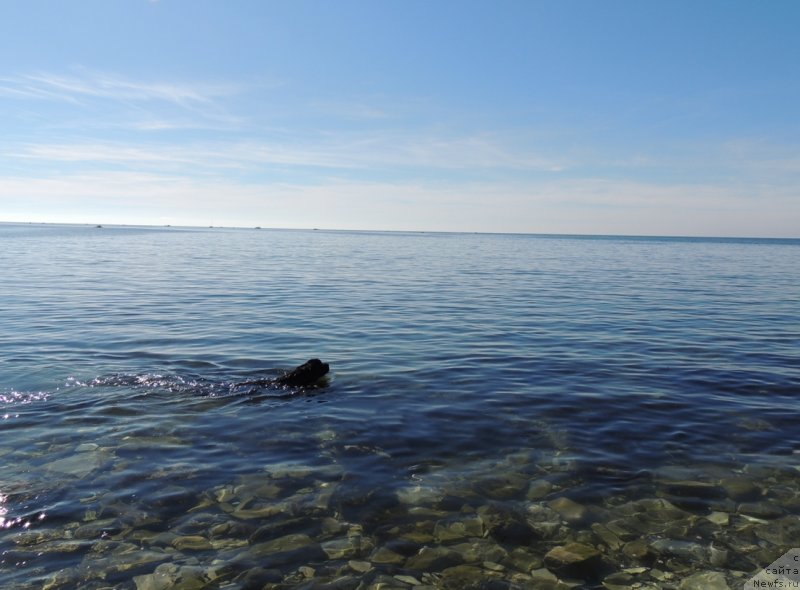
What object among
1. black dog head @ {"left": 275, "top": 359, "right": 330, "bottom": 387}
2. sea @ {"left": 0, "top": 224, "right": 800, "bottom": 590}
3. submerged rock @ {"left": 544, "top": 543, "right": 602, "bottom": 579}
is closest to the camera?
submerged rock @ {"left": 544, "top": 543, "right": 602, "bottom": 579}

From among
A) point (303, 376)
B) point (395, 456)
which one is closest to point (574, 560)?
point (395, 456)

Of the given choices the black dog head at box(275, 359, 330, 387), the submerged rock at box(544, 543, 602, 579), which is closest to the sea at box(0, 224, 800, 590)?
the submerged rock at box(544, 543, 602, 579)

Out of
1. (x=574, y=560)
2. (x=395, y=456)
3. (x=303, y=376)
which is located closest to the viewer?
(x=574, y=560)

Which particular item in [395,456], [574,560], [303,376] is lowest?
[574,560]

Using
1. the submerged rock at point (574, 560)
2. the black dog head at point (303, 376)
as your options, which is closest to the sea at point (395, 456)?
the submerged rock at point (574, 560)

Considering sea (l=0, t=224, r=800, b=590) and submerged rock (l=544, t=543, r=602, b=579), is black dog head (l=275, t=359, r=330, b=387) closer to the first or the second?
sea (l=0, t=224, r=800, b=590)

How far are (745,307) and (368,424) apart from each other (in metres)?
26.4

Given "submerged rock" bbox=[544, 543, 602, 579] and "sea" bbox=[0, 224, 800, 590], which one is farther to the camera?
"sea" bbox=[0, 224, 800, 590]

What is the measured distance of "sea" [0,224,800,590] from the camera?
6855 mm

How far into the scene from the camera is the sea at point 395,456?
270 inches

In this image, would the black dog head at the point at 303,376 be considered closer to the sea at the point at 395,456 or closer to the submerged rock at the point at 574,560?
the sea at the point at 395,456

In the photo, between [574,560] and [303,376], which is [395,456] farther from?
[303,376]

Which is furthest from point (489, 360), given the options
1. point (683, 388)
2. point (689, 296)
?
point (689, 296)

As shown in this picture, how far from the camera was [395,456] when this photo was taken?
9.88m
